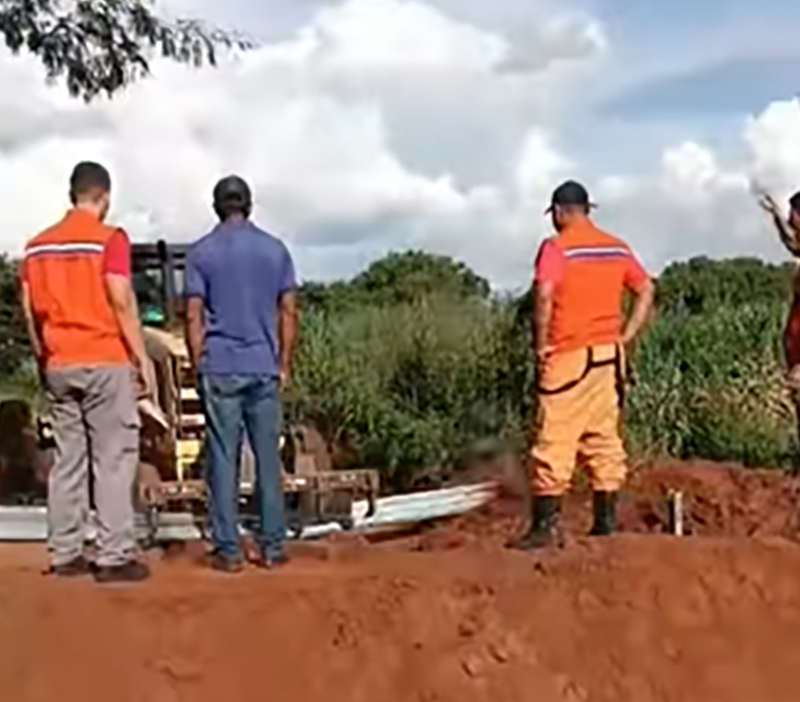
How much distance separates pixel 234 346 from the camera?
32.3ft

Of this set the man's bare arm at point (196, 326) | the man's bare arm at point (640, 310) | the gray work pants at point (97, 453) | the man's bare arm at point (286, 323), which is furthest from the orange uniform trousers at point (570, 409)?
the gray work pants at point (97, 453)

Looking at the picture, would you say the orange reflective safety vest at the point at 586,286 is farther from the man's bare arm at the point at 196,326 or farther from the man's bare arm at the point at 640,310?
the man's bare arm at the point at 196,326

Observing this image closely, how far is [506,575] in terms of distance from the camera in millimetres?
9469

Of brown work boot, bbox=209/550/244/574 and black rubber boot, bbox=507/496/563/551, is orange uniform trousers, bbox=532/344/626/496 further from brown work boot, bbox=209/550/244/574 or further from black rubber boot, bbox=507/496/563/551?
brown work boot, bbox=209/550/244/574

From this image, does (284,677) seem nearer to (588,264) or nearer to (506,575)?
(506,575)

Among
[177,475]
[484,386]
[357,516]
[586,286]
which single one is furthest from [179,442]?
[484,386]

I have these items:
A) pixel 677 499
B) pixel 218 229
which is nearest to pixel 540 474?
pixel 218 229

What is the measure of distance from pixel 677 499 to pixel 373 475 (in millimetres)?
2481

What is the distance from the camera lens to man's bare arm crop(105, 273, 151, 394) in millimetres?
9328

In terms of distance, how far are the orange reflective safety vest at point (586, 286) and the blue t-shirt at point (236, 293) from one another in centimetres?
166

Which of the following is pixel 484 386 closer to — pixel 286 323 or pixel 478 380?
pixel 478 380

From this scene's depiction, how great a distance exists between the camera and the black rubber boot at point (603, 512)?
10.9 meters

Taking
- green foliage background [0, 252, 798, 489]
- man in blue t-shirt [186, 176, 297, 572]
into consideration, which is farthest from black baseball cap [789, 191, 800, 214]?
green foliage background [0, 252, 798, 489]

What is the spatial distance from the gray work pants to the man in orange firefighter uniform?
2.37m
